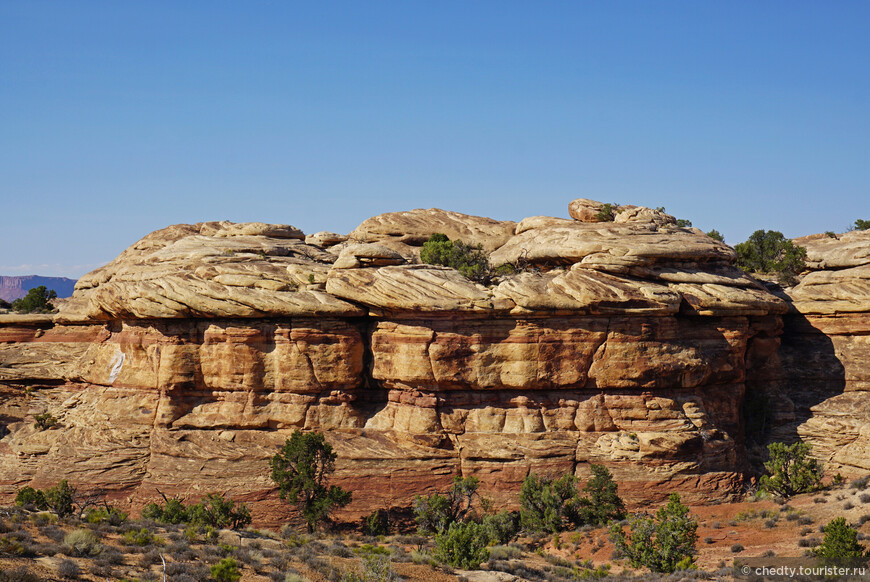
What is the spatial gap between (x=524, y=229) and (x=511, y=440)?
18.5 meters

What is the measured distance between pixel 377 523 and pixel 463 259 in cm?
1792

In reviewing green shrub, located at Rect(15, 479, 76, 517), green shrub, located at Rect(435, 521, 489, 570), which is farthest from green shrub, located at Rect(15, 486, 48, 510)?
green shrub, located at Rect(435, 521, 489, 570)

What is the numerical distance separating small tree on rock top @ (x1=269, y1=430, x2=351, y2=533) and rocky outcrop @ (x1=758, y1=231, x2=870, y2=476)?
2793cm

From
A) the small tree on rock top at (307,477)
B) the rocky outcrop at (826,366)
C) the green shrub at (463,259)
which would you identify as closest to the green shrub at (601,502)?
the small tree on rock top at (307,477)

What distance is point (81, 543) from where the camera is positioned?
25.7m

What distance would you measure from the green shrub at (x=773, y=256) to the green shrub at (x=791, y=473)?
1437 cm

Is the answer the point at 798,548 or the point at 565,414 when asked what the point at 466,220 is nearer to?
the point at 565,414

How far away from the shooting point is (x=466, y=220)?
60594 mm

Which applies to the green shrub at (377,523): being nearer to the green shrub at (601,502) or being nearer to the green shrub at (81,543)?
the green shrub at (601,502)

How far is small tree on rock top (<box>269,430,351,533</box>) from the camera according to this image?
133ft

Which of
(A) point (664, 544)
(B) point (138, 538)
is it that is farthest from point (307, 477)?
(A) point (664, 544)

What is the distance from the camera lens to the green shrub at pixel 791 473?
41844 mm

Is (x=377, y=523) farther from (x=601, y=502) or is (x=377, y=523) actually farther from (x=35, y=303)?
(x=35, y=303)

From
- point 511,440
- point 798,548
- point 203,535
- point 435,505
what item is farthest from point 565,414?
point 203,535
